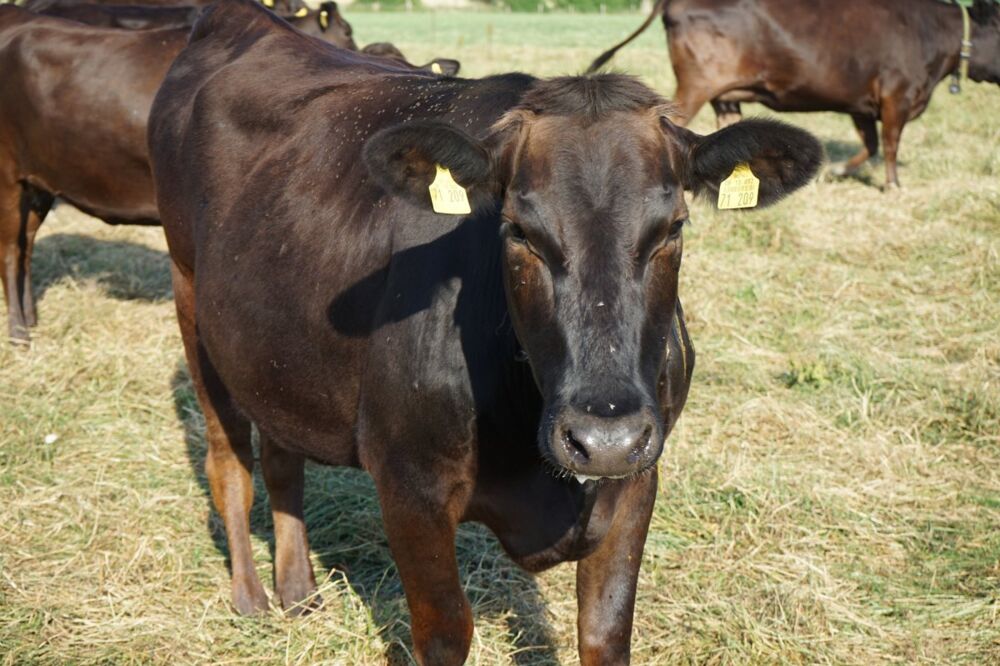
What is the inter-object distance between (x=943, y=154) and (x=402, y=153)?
10732 millimetres

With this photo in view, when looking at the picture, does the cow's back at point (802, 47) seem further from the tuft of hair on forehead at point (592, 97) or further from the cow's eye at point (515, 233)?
the cow's eye at point (515, 233)

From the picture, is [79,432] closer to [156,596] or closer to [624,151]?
[156,596]

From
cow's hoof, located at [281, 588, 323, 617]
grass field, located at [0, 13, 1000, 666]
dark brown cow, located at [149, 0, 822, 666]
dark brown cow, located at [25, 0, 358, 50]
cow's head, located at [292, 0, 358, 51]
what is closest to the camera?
dark brown cow, located at [149, 0, 822, 666]

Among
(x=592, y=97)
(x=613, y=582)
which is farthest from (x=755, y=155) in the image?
(x=613, y=582)

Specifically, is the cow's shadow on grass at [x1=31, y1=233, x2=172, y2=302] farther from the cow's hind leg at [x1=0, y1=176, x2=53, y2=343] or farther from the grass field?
the cow's hind leg at [x1=0, y1=176, x2=53, y2=343]

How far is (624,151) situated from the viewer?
2.65m

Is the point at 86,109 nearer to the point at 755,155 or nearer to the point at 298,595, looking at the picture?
the point at 298,595

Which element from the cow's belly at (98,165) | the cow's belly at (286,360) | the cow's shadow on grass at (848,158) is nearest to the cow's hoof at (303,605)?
the cow's belly at (286,360)

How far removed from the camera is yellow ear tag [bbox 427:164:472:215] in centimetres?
280

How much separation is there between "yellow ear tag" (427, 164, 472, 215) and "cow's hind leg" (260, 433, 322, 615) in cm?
182

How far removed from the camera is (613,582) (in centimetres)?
312

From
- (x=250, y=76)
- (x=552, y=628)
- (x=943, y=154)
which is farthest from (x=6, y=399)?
(x=943, y=154)

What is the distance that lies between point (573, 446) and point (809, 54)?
10103 mm

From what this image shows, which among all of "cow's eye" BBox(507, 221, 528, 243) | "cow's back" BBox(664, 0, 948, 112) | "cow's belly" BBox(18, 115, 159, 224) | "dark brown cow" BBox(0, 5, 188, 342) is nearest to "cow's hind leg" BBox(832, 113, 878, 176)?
"cow's back" BBox(664, 0, 948, 112)
